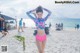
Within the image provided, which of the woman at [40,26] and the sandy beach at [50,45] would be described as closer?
the woman at [40,26]

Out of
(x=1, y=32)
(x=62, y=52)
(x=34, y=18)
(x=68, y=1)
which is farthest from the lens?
(x=1, y=32)

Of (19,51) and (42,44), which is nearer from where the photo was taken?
(42,44)

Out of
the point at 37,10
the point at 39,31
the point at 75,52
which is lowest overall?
the point at 75,52

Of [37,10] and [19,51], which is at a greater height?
[37,10]

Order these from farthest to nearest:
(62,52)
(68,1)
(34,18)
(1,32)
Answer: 1. (1,32)
2. (62,52)
3. (68,1)
4. (34,18)

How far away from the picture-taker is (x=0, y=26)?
22.0m

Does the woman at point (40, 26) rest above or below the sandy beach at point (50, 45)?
above

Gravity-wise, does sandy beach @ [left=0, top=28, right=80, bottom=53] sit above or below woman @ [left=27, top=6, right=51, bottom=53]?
below

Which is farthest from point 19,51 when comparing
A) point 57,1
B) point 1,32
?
point 1,32

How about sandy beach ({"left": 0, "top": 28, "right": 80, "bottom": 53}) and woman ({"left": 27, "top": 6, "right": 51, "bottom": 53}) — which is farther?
sandy beach ({"left": 0, "top": 28, "right": 80, "bottom": 53})

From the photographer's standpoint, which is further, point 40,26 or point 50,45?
point 50,45

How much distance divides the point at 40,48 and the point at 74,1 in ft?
8.49

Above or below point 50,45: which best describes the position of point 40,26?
above

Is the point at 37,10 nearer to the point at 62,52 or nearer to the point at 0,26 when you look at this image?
the point at 62,52
